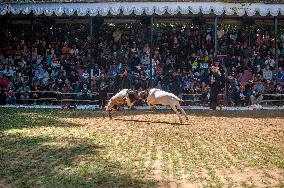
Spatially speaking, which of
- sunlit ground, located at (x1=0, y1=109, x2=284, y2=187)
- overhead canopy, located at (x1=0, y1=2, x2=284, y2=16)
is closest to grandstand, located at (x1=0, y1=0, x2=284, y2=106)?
overhead canopy, located at (x1=0, y1=2, x2=284, y2=16)

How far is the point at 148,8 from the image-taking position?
23.0 metres

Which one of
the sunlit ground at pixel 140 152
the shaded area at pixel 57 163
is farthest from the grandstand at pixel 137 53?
the shaded area at pixel 57 163

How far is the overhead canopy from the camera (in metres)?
22.9

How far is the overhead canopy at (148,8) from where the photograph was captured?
22859 millimetres

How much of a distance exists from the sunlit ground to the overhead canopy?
798 cm

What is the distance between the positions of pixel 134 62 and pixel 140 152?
14807mm

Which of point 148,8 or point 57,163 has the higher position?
point 148,8

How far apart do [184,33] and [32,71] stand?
9057 mm

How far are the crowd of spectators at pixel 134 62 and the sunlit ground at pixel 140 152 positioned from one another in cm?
671

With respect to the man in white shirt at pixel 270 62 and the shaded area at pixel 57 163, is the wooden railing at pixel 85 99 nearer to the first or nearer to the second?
the man in white shirt at pixel 270 62

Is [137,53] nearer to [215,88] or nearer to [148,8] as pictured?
[148,8]

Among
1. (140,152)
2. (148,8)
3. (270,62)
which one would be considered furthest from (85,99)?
(140,152)

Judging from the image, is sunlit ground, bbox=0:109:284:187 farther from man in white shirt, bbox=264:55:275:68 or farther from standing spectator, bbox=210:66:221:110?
man in white shirt, bbox=264:55:275:68

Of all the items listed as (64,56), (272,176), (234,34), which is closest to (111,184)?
(272,176)
